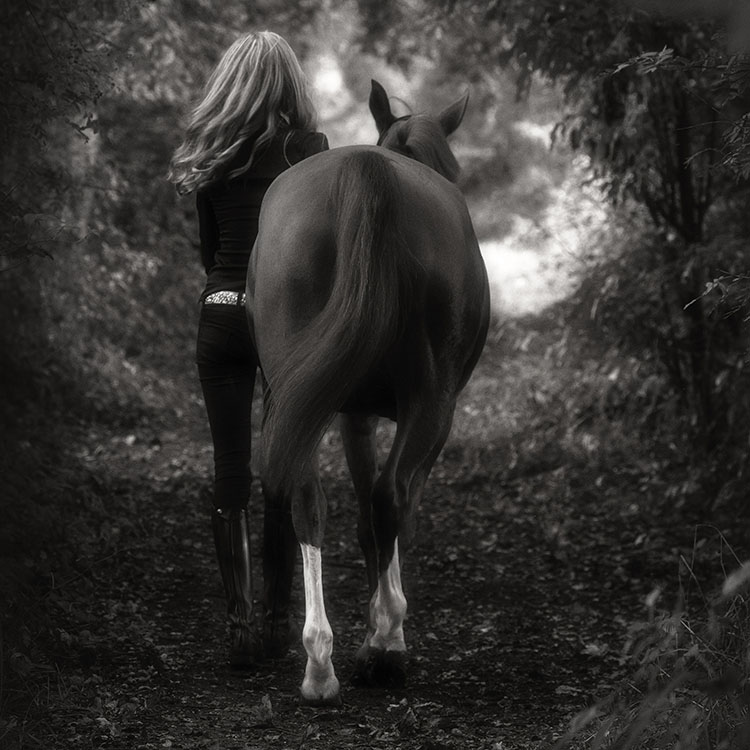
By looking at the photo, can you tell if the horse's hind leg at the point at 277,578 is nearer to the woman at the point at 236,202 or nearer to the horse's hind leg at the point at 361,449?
the woman at the point at 236,202

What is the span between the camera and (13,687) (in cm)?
358

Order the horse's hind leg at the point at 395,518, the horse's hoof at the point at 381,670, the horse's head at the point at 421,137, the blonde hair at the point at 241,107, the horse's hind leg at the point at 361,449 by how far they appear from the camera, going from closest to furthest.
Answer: the horse's hind leg at the point at 395,518 < the horse's hoof at the point at 381,670 < the blonde hair at the point at 241,107 < the horse's hind leg at the point at 361,449 < the horse's head at the point at 421,137

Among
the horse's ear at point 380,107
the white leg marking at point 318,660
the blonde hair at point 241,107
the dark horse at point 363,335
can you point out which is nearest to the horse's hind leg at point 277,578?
the dark horse at point 363,335

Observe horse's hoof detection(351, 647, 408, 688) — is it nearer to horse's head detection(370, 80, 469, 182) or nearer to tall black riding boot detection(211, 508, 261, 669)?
tall black riding boot detection(211, 508, 261, 669)

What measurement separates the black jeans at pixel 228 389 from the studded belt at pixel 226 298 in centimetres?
2

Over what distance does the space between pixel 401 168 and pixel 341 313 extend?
27.6 inches

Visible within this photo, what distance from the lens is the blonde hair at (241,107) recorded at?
14.1ft

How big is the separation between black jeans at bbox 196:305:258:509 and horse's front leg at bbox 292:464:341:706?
560mm

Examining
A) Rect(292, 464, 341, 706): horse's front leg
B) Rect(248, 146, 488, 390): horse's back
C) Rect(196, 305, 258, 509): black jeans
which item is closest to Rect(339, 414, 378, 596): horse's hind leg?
Rect(196, 305, 258, 509): black jeans

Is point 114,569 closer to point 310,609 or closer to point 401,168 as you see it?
point 310,609

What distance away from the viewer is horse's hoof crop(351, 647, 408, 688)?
4160 mm

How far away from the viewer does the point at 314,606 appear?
394 cm

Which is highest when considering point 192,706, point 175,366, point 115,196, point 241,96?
point 241,96

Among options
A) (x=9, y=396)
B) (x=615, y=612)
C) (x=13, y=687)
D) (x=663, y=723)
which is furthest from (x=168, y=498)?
(x=663, y=723)
